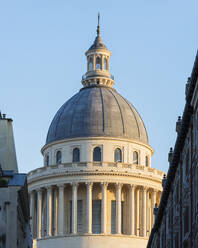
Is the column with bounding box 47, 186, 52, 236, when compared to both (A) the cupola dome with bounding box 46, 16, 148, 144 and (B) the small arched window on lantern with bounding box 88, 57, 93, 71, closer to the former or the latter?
(A) the cupola dome with bounding box 46, 16, 148, 144

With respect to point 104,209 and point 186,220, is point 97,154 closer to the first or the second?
point 104,209

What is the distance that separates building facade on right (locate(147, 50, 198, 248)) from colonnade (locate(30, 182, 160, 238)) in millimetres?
66056

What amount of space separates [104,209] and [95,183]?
9.74 feet

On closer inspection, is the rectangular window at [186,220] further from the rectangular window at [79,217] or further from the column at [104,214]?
the rectangular window at [79,217]

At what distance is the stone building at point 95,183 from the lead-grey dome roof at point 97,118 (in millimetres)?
110

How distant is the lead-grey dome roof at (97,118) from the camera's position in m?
123

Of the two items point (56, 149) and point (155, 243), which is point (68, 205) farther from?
point (155, 243)

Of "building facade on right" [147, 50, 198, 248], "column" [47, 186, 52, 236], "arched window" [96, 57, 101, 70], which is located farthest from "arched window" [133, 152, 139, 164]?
"building facade on right" [147, 50, 198, 248]

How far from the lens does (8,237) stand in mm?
42688

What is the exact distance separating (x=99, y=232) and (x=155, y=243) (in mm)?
54423

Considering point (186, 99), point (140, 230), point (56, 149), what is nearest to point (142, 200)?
point (140, 230)

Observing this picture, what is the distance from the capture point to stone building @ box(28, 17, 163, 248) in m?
120

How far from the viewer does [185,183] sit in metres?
42.3

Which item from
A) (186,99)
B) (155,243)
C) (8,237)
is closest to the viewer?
(186,99)
